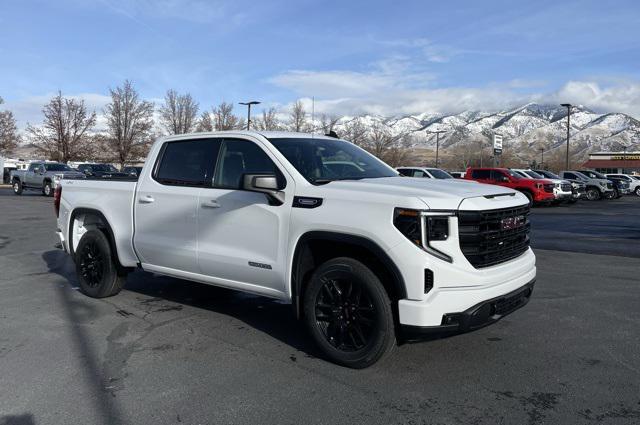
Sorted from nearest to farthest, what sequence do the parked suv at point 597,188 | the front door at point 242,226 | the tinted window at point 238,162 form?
the front door at point 242,226 < the tinted window at point 238,162 < the parked suv at point 597,188

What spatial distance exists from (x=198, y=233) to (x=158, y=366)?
138 centimetres

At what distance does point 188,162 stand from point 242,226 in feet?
3.89

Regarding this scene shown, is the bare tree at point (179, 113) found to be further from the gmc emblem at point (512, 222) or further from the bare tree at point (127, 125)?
the gmc emblem at point (512, 222)

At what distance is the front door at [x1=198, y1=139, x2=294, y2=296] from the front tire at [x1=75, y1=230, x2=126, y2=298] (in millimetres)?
1696

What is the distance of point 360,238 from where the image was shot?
13.5ft

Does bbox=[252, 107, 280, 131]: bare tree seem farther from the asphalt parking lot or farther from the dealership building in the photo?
the dealership building

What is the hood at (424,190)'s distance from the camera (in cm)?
399

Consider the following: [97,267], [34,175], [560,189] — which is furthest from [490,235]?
[34,175]

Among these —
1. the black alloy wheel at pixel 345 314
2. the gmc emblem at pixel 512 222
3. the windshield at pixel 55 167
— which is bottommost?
the black alloy wheel at pixel 345 314

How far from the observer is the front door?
4.70 meters

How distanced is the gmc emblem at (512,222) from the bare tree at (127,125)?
51.2 metres

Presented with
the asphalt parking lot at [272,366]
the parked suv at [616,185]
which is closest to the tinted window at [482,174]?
the parked suv at [616,185]

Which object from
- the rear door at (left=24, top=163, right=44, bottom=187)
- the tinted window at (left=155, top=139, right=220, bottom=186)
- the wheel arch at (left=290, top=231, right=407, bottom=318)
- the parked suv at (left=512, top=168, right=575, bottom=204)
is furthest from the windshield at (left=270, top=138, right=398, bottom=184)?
the rear door at (left=24, top=163, right=44, bottom=187)

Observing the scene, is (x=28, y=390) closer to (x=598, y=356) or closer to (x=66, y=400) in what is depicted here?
(x=66, y=400)
